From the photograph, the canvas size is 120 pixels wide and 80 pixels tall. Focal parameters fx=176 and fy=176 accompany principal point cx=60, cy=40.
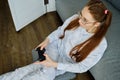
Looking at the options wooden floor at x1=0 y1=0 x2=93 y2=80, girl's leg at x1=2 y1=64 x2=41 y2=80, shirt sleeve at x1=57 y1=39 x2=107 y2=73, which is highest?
shirt sleeve at x1=57 y1=39 x2=107 y2=73

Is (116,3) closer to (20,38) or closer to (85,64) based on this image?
(85,64)

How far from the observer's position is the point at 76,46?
1223mm

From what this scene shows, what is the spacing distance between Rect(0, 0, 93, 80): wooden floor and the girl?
0.51 meters

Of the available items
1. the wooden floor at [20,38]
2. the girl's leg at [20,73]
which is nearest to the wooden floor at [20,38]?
the wooden floor at [20,38]

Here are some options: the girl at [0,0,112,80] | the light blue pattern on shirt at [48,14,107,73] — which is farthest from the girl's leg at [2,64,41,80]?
the light blue pattern on shirt at [48,14,107,73]

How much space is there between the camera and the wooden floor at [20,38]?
185 centimetres

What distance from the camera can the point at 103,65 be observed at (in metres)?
1.32

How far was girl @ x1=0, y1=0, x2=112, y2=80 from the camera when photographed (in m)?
1.09

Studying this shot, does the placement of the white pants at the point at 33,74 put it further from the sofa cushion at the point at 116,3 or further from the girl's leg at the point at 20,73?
the sofa cushion at the point at 116,3

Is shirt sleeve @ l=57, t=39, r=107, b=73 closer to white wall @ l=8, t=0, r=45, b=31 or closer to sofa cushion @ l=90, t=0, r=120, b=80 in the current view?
sofa cushion @ l=90, t=0, r=120, b=80

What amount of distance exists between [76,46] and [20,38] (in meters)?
1.08

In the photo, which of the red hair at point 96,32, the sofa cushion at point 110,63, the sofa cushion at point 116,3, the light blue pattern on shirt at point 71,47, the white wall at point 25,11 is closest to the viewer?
the red hair at point 96,32

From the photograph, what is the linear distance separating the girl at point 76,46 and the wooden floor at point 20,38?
1.68 ft

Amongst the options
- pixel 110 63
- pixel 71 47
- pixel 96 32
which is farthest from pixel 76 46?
pixel 110 63
